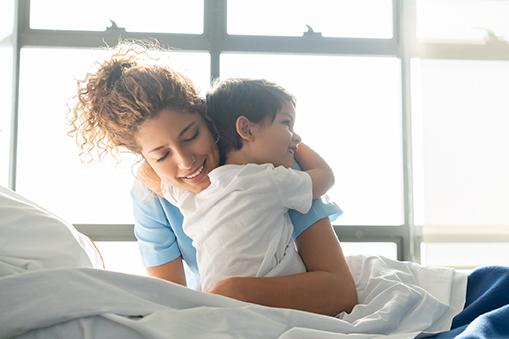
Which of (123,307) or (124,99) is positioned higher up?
(124,99)

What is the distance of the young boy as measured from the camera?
132cm

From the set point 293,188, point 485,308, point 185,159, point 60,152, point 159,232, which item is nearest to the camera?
point 485,308

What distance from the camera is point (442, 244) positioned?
2861 mm

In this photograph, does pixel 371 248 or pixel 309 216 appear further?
pixel 371 248

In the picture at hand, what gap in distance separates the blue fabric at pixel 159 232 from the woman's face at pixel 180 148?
141 mm

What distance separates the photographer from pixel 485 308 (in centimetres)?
126

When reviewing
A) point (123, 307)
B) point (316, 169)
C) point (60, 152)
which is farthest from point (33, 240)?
point (60, 152)

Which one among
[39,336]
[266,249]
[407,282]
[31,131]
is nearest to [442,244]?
[407,282]

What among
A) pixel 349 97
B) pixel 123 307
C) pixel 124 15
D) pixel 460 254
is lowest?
pixel 460 254

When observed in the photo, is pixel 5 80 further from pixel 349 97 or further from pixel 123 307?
pixel 123 307

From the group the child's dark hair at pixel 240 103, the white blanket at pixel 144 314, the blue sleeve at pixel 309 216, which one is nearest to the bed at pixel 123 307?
the white blanket at pixel 144 314

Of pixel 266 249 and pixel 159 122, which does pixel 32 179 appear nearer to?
pixel 159 122

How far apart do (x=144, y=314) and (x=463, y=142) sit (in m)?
2.18

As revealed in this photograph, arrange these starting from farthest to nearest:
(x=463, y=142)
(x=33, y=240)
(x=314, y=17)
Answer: (x=314, y=17)
(x=463, y=142)
(x=33, y=240)
